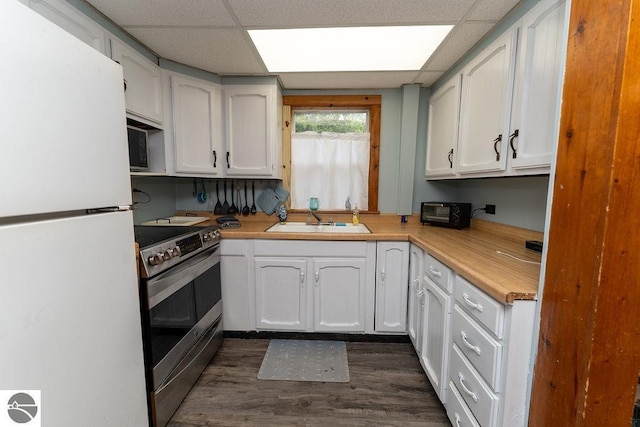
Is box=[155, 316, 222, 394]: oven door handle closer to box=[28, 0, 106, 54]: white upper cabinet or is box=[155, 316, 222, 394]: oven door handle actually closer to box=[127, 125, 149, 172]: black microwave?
box=[127, 125, 149, 172]: black microwave

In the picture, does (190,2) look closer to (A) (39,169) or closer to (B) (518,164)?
(A) (39,169)

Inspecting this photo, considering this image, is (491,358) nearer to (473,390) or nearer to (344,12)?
(473,390)

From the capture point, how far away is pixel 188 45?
1.74 metres

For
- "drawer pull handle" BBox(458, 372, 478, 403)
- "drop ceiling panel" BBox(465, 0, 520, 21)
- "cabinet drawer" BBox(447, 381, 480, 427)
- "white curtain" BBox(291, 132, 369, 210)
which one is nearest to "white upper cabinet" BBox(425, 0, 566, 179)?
"drop ceiling panel" BBox(465, 0, 520, 21)

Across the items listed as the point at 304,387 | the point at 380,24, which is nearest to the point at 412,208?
the point at 380,24

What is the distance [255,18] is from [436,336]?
2064mm

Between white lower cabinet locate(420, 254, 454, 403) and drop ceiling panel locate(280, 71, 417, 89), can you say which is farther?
drop ceiling panel locate(280, 71, 417, 89)

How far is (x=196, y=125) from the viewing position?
2.11 metres

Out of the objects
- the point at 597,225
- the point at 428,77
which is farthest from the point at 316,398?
the point at 428,77

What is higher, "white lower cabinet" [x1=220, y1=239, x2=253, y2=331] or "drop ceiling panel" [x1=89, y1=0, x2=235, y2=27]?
"drop ceiling panel" [x1=89, y1=0, x2=235, y2=27]

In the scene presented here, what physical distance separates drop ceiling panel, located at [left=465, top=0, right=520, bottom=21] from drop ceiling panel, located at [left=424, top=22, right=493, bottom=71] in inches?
2.0

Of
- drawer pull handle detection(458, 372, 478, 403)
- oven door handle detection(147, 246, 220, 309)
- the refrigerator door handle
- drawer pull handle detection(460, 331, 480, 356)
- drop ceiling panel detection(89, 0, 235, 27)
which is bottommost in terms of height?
drawer pull handle detection(458, 372, 478, 403)

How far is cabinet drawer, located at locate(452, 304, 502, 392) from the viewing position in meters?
0.98

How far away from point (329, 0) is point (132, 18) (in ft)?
3.59
